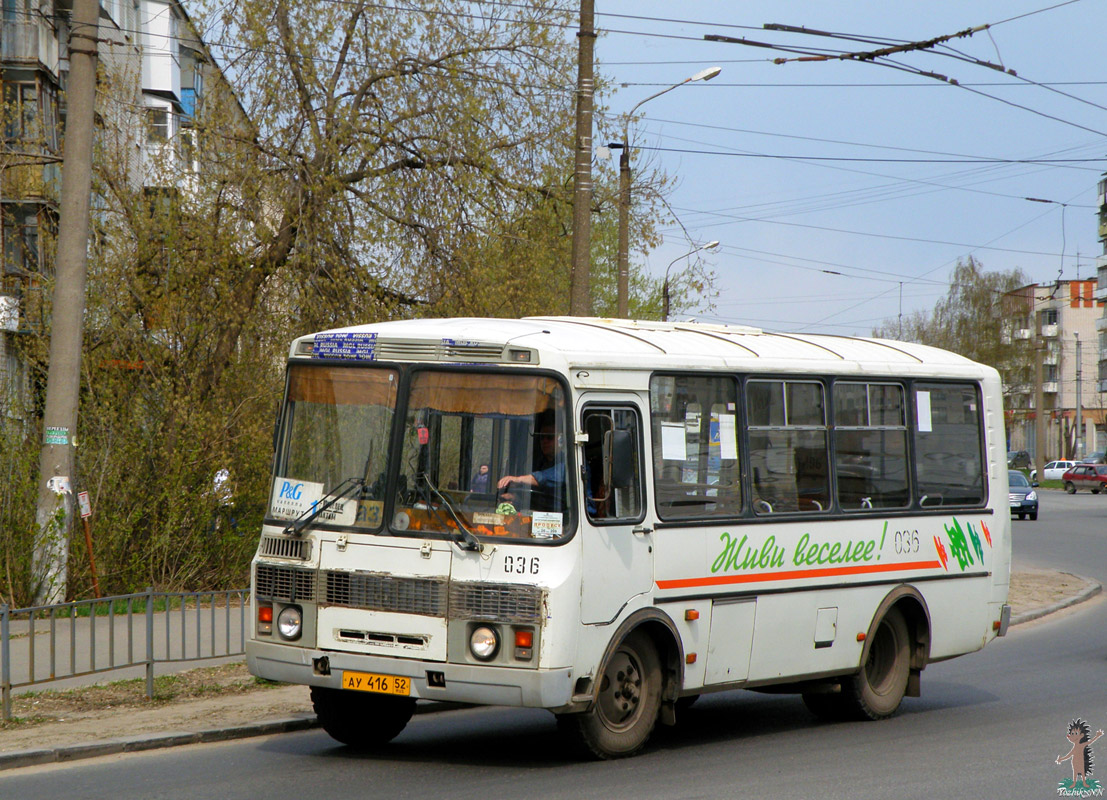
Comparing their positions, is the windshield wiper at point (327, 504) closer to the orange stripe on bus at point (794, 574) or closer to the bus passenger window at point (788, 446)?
the orange stripe on bus at point (794, 574)

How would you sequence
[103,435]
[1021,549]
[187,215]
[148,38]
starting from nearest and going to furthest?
[103,435], [187,215], [1021,549], [148,38]

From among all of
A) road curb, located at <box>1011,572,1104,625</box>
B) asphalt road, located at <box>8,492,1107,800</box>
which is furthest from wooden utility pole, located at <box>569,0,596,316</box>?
road curb, located at <box>1011,572,1104,625</box>

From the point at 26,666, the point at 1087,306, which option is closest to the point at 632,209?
the point at 26,666

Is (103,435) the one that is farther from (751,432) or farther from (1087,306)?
(1087,306)

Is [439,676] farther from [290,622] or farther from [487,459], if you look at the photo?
[487,459]

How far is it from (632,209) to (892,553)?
50.4ft

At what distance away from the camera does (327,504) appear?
875 cm

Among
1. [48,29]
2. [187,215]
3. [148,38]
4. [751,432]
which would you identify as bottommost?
[751,432]

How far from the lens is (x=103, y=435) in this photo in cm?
1692

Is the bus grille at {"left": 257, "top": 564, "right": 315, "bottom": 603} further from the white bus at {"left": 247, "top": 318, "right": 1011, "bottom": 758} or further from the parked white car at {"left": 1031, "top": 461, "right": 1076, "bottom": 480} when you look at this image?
the parked white car at {"left": 1031, "top": 461, "right": 1076, "bottom": 480}

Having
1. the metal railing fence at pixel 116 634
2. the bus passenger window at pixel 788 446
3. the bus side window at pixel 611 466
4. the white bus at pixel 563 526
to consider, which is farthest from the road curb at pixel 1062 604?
the bus side window at pixel 611 466

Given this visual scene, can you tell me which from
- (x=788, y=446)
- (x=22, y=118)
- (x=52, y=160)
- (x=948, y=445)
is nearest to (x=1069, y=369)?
(x=22, y=118)

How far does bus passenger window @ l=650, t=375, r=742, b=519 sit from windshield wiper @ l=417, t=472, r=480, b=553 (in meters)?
1.38

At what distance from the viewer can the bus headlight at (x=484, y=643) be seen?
8.14m
